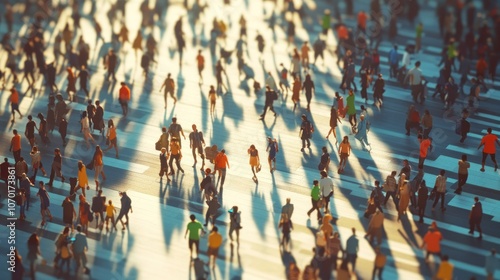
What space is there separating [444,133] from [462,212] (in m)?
6.60

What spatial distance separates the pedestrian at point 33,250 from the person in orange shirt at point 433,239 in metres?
9.35

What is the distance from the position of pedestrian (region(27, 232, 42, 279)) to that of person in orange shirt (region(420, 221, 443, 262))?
30.7 ft

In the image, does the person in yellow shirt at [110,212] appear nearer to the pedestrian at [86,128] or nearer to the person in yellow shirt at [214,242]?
the person in yellow shirt at [214,242]

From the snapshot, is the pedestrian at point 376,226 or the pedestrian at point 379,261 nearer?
the pedestrian at point 379,261

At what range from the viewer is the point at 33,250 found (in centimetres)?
2244

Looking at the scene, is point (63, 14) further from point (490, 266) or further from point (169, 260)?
point (490, 266)

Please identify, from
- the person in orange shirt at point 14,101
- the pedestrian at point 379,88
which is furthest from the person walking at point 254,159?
the person in orange shirt at point 14,101

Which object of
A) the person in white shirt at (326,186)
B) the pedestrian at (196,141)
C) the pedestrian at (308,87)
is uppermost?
the pedestrian at (308,87)

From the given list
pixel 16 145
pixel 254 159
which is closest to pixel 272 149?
pixel 254 159

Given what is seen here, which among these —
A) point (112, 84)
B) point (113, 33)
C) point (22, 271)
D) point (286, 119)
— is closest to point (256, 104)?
point (286, 119)

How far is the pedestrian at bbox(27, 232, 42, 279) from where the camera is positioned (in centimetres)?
2236

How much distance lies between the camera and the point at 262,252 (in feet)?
78.4

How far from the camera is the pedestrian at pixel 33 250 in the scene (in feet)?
73.4

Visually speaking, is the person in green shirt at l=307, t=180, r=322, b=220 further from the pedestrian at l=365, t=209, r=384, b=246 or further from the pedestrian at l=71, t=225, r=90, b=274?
the pedestrian at l=71, t=225, r=90, b=274
